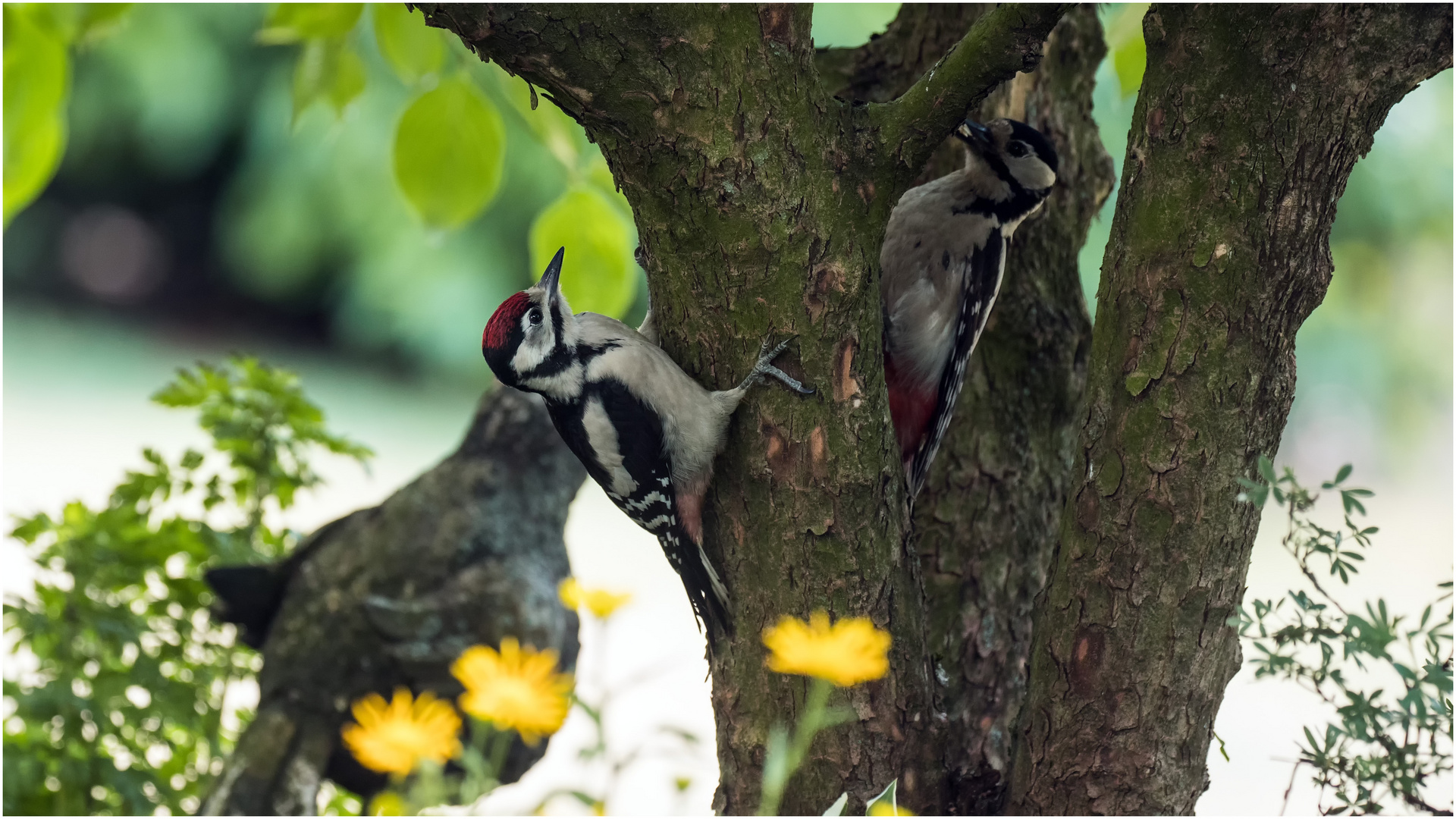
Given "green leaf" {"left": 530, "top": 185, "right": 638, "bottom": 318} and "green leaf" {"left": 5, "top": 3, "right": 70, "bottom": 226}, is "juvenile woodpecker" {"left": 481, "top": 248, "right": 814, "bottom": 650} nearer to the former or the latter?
"green leaf" {"left": 530, "top": 185, "right": 638, "bottom": 318}

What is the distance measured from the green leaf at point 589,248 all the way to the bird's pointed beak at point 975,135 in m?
0.48

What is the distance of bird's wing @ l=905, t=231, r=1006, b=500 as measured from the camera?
1476mm

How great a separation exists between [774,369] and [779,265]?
0.32 ft

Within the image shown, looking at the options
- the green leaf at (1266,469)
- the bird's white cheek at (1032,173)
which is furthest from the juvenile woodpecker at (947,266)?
the green leaf at (1266,469)

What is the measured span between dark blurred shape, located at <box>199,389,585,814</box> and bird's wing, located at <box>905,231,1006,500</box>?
588 millimetres

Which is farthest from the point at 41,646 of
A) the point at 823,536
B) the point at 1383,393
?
the point at 1383,393

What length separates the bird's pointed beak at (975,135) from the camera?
150 cm

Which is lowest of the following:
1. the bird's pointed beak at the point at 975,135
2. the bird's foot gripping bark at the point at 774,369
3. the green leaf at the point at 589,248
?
the bird's foot gripping bark at the point at 774,369

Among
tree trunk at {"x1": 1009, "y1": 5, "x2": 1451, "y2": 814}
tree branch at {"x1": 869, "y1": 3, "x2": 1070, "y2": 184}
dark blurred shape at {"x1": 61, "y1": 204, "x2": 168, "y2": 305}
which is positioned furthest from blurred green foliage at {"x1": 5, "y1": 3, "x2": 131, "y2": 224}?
dark blurred shape at {"x1": 61, "y1": 204, "x2": 168, "y2": 305}

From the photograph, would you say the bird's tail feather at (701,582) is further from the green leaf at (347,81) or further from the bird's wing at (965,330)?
the green leaf at (347,81)

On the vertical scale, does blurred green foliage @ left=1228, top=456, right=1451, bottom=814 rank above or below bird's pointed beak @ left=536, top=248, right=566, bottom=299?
below

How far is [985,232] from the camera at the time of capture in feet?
5.08

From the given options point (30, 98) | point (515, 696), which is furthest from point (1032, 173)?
point (30, 98)

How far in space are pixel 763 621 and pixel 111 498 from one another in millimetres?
1125
